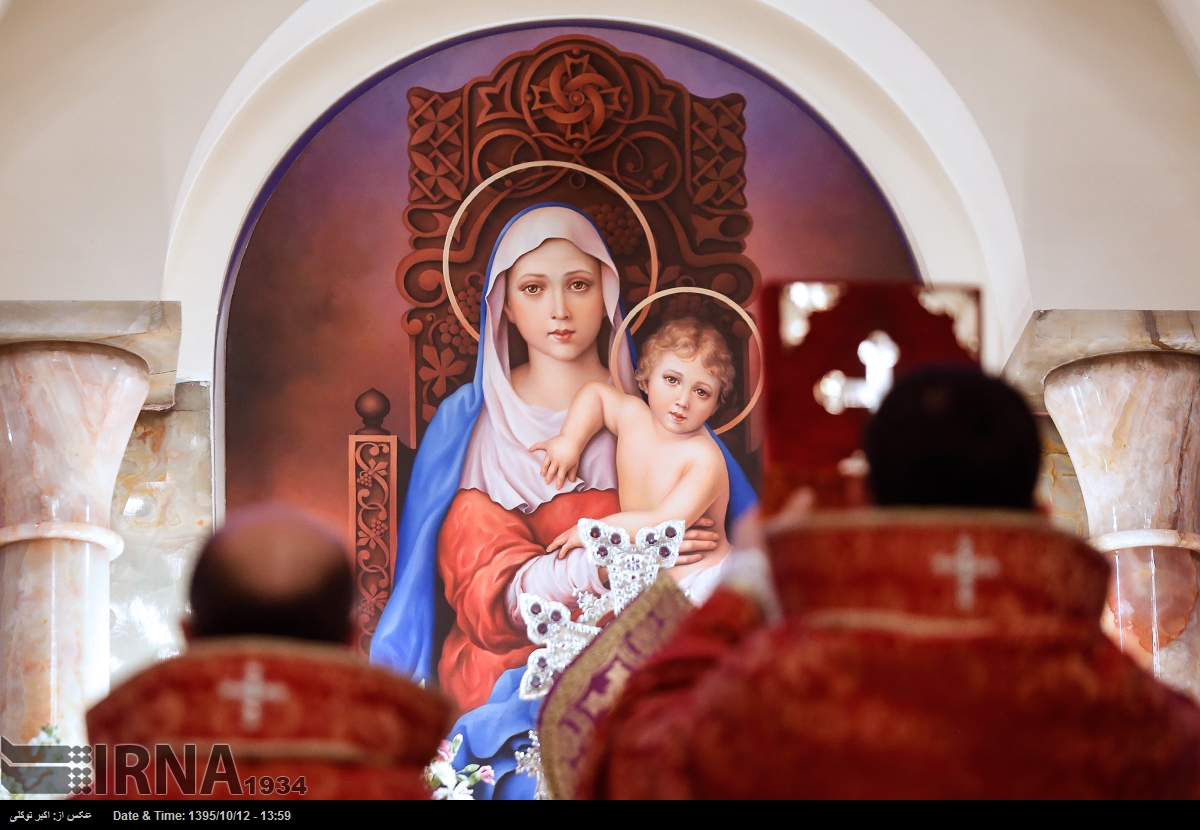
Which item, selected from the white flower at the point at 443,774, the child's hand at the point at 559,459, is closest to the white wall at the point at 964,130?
the child's hand at the point at 559,459

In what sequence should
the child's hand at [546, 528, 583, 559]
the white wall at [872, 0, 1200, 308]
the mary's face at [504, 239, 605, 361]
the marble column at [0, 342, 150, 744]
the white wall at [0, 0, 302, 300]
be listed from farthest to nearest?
1. the mary's face at [504, 239, 605, 361]
2. the child's hand at [546, 528, 583, 559]
3. the white wall at [872, 0, 1200, 308]
4. the white wall at [0, 0, 302, 300]
5. the marble column at [0, 342, 150, 744]

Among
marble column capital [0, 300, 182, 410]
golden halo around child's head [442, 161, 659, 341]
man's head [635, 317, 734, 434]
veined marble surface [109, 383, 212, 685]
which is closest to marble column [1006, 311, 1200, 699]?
man's head [635, 317, 734, 434]

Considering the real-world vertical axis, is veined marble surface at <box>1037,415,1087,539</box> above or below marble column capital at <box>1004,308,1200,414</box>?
below

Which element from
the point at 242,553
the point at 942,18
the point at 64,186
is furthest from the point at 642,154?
the point at 242,553

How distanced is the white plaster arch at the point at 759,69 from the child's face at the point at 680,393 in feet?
3.45

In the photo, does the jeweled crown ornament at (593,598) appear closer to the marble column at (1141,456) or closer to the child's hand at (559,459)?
the child's hand at (559,459)

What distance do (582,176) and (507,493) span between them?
4.48ft

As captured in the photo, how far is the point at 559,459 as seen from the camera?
556cm

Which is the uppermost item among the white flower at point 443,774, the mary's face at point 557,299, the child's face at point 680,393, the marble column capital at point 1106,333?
the mary's face at point 557,299

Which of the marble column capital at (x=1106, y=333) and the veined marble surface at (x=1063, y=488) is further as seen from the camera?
the veined marble surface at (x=1063, y=488)

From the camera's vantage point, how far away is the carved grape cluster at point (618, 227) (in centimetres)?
575

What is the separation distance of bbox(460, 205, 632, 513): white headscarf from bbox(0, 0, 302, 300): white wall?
131 cm

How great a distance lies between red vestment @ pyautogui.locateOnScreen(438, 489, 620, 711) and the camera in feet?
17.5

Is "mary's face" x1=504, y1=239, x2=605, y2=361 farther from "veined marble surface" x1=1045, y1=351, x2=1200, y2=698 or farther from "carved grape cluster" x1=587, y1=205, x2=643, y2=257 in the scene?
"veined marble surface" x1=1045, y1=351, x2=1200, y2=698
